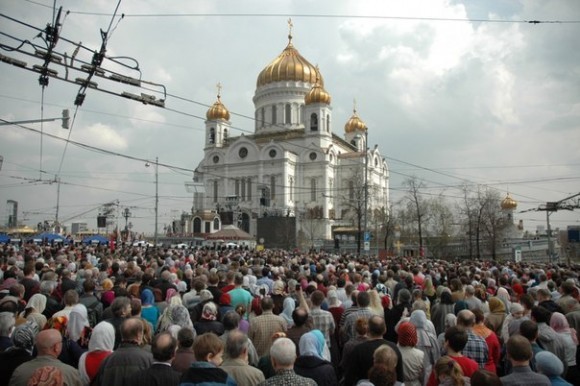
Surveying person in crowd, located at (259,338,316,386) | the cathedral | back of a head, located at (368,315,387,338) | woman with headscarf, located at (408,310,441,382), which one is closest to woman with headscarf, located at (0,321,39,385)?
person in crowd, located at (259,338,316,386)

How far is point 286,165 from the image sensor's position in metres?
65.8

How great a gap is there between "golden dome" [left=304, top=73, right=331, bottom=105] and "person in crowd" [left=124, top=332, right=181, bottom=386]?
6518 cm

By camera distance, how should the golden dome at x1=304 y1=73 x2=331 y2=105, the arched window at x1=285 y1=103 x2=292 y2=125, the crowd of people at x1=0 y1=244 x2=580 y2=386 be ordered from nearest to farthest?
the crowd of people at x1=0 y1=244 x2=580 y2=386 → the golden dome at x1=304 y1=73 x2=331 y2=105 → the arched window at x1=285 y1=103 x2=292 y2=125

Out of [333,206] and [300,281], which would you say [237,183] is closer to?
[333,206]

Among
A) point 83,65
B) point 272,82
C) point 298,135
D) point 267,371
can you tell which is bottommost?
point 267,371

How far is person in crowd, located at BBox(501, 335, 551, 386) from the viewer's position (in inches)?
167

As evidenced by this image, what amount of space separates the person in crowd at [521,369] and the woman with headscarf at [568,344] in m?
2.06

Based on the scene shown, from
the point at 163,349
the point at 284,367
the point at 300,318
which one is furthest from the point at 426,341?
the point at 163,349

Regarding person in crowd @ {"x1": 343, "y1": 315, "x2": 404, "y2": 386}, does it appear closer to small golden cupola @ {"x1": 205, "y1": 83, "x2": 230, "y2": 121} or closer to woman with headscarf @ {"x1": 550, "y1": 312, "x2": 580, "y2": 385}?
woman with headscarf @ {"x1": 550, "y1": 312, "x2": 580, "y2": 385}

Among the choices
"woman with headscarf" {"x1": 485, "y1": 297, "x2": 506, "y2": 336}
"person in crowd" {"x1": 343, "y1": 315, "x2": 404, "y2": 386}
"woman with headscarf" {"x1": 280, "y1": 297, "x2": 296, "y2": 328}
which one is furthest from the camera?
"woman with headscarf" {"x1": 280, "y1": 297, "x2": 296, "y2": 328}

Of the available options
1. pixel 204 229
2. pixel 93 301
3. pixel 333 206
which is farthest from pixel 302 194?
pixel 93 301

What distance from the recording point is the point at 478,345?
555 centimetres

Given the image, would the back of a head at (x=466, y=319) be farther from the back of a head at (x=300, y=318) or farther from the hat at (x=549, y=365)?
the back of a head at (x=300, y=318)

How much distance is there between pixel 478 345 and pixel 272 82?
71280mm
